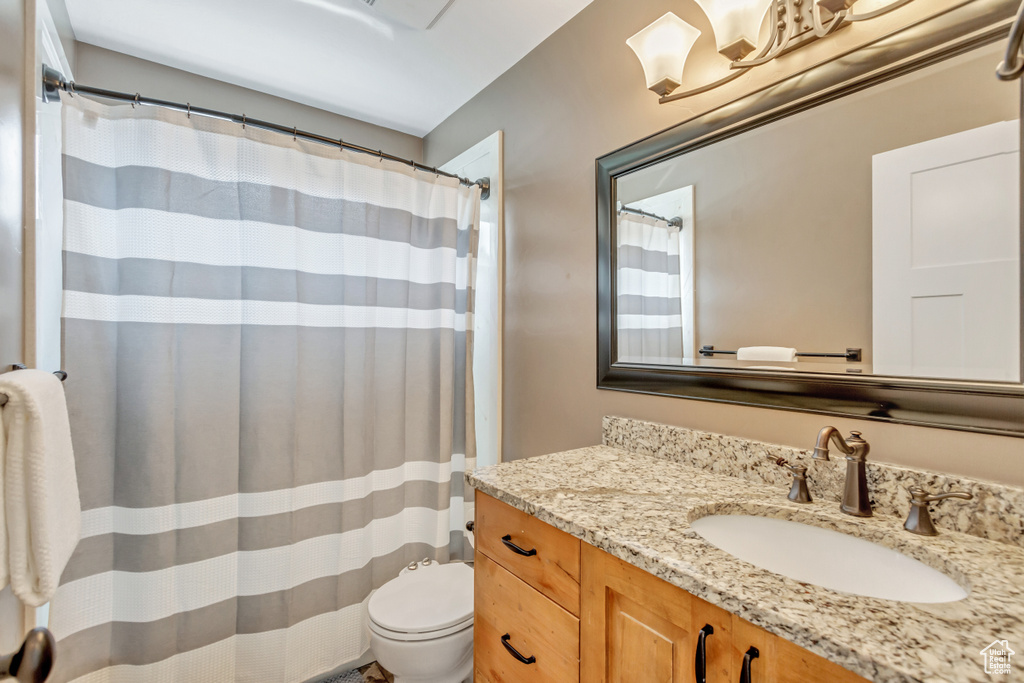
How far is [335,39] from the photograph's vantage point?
1.78 metres

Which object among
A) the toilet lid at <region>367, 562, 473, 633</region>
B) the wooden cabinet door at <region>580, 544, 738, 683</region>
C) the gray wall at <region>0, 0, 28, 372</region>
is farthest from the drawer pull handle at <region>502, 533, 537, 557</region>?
the gray wall at <region>0, 0, 28, 372</region>

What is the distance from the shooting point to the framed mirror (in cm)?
82

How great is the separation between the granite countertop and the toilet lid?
1.93 ft

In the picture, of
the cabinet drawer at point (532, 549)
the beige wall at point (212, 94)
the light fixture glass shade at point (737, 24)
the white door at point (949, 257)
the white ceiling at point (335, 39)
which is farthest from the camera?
the beige wall at point (212, 94)

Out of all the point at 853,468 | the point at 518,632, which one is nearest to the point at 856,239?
the point at 853,468

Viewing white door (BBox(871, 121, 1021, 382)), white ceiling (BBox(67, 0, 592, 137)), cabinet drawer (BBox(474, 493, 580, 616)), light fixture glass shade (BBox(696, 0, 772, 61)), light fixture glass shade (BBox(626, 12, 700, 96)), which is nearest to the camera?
white door (BBox(871, 121, 1021, 382))

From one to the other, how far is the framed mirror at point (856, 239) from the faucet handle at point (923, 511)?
14cm

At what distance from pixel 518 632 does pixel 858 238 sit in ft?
3.80

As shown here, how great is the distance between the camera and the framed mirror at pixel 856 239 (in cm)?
82

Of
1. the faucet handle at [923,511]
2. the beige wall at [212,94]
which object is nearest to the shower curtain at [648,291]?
the faucet handle at [923,511]

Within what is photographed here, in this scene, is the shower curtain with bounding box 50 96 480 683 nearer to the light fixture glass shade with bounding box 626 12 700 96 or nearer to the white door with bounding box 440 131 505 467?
the white door with bounding box 440 131 505 467

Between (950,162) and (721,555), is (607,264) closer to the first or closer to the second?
(950,162)

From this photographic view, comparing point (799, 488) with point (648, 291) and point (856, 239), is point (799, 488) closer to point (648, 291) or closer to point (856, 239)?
point (856, 239)

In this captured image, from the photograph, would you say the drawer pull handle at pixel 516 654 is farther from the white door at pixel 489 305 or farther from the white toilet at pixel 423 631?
the white door at pixel 489 305
